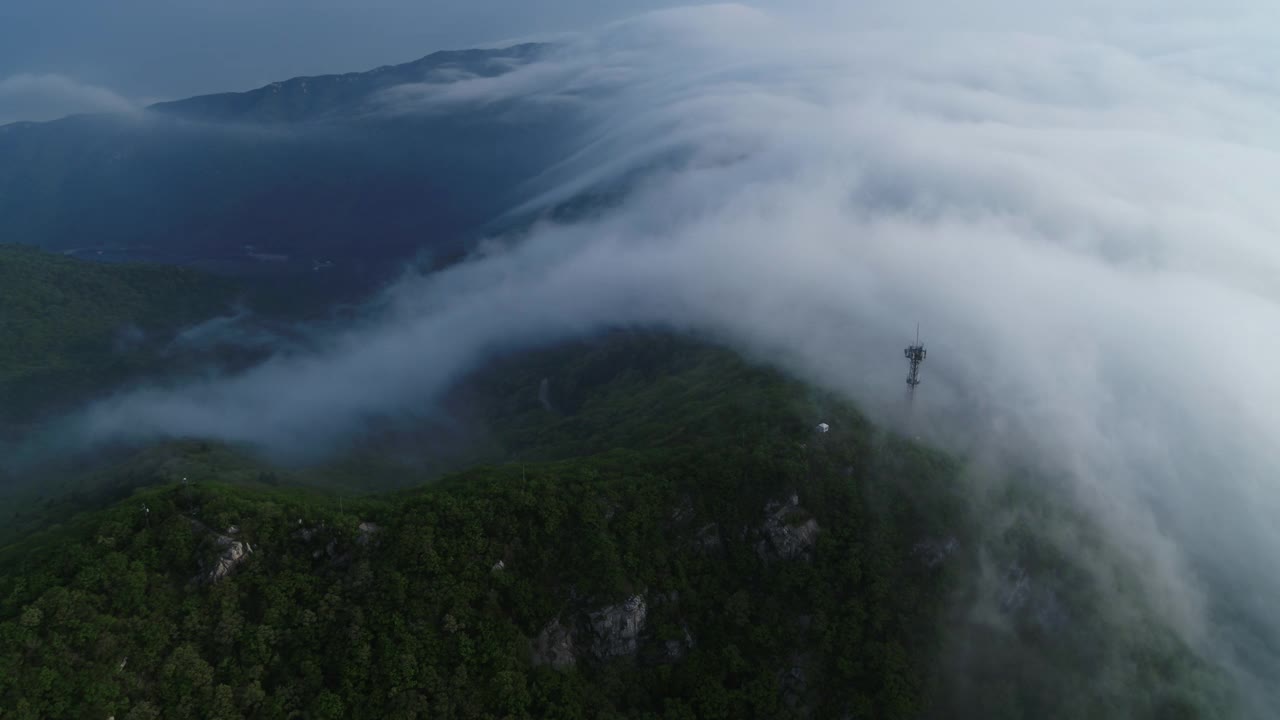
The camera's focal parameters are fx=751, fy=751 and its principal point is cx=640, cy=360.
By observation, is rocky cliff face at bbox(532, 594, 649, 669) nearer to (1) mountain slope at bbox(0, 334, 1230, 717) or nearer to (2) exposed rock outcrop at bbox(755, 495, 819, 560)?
(1) mountain slope at bbox(0, 334, 1230, 717)

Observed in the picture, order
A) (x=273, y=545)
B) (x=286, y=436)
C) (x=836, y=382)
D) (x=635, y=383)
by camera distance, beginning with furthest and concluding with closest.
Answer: (x=286, y=436) < (x=635, y=383) < (x=836, y=382) < (x=273, y=545)

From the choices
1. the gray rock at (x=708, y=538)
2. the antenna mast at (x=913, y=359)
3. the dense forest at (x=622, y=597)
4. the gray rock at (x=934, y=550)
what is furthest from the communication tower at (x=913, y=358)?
the gray rock at (x=708, y=538)

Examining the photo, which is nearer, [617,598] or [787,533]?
[617,598]

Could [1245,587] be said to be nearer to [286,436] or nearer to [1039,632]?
[1039,632]

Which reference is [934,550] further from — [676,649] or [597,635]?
[597,635]

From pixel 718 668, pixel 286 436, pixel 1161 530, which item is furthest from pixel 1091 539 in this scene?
pixel 286 436

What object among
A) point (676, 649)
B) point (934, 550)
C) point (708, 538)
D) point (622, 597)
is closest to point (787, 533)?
point (708, 538)

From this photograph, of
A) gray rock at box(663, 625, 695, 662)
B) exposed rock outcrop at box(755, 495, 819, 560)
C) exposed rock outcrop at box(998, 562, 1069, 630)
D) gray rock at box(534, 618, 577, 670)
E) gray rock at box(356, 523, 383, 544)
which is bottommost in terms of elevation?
exposed rock outcrop at box(998, 562, 1069, 630)

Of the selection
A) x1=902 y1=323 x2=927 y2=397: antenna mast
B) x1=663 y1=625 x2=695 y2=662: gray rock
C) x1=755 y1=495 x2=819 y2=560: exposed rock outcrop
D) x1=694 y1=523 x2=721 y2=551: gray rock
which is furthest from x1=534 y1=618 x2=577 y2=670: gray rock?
x1=902 y1=323 x2=927 y2=397: antenna mast
